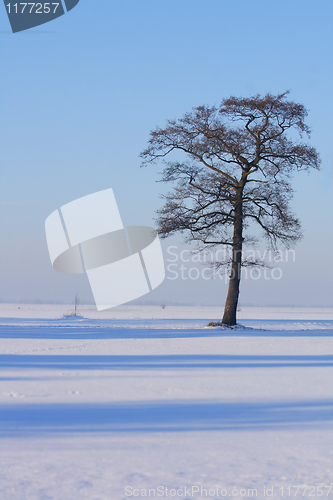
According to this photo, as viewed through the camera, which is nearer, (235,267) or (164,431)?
(164,431)

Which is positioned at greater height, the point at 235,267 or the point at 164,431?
the point at 235,267

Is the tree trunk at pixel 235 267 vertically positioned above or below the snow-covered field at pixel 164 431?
above

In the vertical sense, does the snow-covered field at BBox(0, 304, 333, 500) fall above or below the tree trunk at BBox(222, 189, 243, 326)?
below

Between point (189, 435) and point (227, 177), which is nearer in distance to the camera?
point (189, 435)

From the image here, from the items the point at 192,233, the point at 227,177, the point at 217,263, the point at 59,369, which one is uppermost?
the point at 227,177

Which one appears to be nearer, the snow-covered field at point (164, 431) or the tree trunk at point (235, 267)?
the snow-covered field at point (164, 431)

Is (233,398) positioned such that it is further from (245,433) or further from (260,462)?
(260,462)

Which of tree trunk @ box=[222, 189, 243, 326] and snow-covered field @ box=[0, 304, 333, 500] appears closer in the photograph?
snow-covered field @ box=[0, 304, 333, 500]

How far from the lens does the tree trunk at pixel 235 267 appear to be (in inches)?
933

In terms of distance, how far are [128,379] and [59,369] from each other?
1.76 meters

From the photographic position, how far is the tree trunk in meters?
23.7

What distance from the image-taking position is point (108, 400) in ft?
20.4

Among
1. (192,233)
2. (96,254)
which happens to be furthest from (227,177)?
(96,254)

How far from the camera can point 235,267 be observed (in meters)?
23.7
